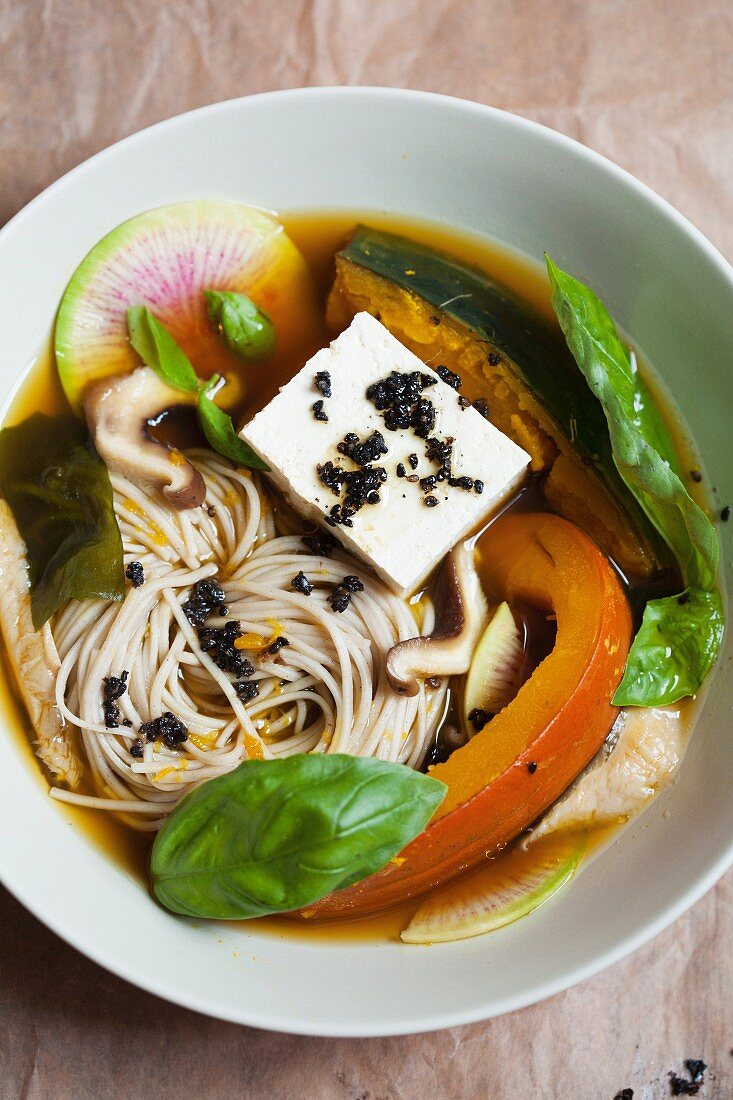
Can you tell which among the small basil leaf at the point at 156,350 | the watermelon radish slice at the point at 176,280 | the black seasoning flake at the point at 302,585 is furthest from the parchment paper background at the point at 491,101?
the black seasoning flake at the point at 302,585

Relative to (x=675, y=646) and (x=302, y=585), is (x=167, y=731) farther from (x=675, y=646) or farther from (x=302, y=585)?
(x=675, y=646)

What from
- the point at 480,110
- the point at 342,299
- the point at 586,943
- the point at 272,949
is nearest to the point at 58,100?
the point at 342,299

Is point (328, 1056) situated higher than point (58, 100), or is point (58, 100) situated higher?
point (58, 100)

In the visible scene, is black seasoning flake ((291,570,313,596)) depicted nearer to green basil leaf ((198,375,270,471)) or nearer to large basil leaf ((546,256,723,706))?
green basil leaf ((198,375,270,471))

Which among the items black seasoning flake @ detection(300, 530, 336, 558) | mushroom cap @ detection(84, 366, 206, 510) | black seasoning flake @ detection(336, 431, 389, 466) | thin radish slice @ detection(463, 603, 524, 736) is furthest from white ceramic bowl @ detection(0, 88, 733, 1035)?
black seasoning flake @ detection(300, 530, 336, 558)

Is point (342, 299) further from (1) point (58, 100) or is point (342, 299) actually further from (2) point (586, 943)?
(2) point (586, 943)

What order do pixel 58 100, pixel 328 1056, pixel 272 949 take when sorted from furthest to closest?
pixel 58 100 → pixel 328 1056 → pixel 272 949
